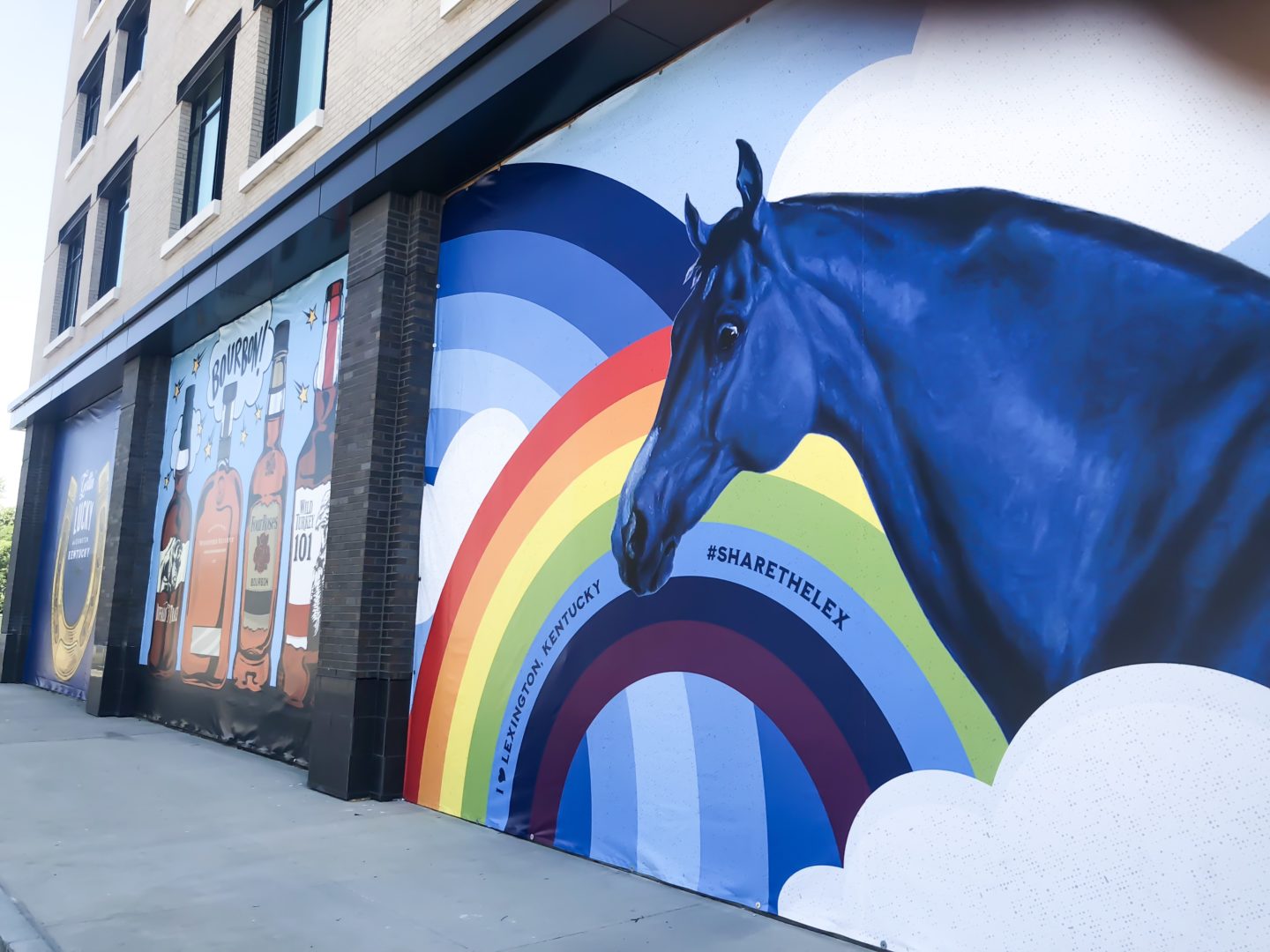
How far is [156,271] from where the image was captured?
14523 mm

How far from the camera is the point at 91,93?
799 inches

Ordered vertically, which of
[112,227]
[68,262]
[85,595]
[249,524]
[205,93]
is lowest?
[85,595]

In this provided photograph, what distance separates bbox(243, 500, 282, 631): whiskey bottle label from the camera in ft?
35.9

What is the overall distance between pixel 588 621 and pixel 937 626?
2.67m

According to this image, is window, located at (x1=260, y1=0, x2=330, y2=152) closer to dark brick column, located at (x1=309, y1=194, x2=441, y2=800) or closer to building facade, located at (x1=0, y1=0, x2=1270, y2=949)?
building facade, located at (x1=0, y1=0, x2=1270, y2=949)

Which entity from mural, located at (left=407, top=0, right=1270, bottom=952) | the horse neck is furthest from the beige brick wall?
the horse neck

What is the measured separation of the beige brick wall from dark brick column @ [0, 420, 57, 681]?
6.94 ft

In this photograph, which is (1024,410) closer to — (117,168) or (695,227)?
(695,227)

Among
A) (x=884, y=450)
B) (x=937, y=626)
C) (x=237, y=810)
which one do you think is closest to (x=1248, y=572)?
(x=937, y=626)

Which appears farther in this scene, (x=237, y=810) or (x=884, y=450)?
(x=237, y=810)

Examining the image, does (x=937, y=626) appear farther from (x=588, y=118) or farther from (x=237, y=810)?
(x=237, y=810)

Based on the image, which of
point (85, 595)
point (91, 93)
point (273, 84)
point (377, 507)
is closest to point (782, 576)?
point (377, 507)

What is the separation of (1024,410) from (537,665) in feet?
12.9

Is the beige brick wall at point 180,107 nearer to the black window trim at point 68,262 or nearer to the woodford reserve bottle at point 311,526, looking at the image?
the black window trim at point 68,262
